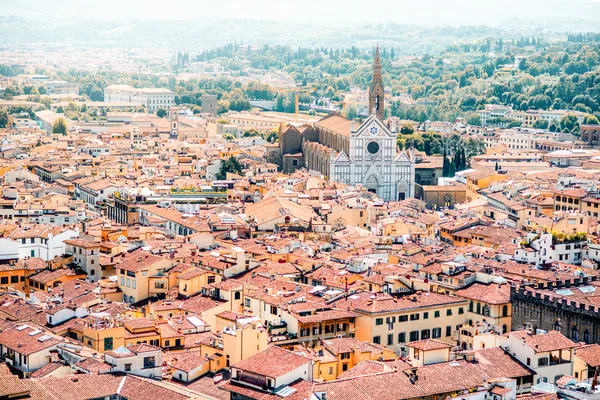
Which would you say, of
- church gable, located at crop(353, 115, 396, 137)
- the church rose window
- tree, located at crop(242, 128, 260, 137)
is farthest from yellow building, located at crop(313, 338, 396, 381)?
tree, located at crop(242, 128, 260, 137)

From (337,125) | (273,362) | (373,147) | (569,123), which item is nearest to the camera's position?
(273,362)

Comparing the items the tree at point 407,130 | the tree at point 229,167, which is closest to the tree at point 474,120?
the tree at point 407,130

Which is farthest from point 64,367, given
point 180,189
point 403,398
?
point 180,189

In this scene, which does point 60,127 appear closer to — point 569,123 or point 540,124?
point 540,124

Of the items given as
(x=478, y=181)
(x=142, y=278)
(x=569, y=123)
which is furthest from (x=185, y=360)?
(x=569, y=123)

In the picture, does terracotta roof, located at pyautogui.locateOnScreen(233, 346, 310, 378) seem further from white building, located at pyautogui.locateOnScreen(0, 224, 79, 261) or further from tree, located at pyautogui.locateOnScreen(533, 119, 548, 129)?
tree, located at pyautogui.locateOnScreen(533, 119, 548, 129)

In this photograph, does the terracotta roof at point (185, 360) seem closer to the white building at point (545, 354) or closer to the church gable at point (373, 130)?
the white building at point (545, 354)

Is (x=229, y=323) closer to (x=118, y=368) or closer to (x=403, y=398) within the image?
(x=118, y=368)

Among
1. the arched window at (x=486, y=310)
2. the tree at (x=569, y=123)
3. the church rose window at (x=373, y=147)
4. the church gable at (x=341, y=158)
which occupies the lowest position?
the tree at (x=569, y=123)

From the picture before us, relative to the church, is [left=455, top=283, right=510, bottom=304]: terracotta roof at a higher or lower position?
higher
